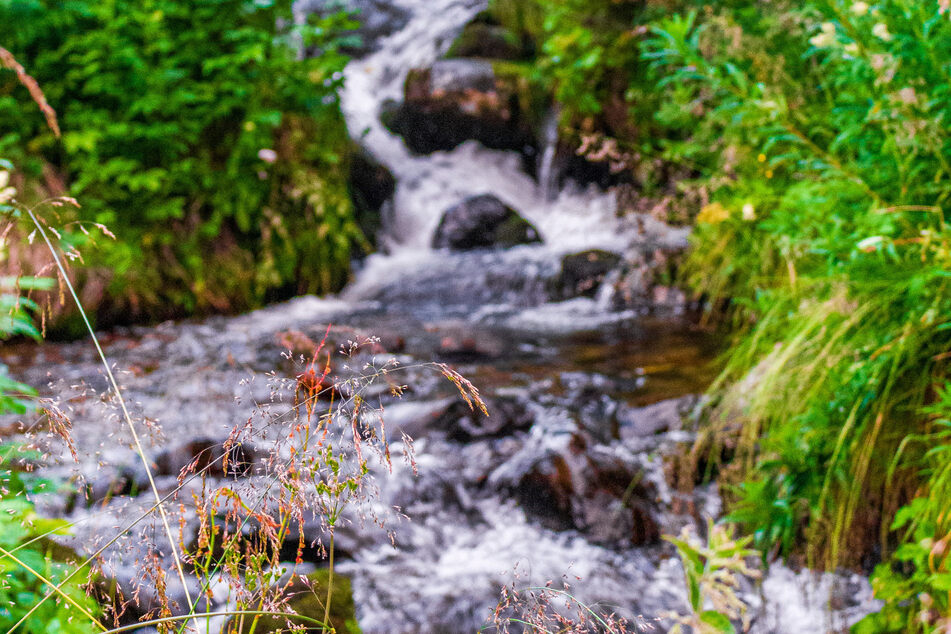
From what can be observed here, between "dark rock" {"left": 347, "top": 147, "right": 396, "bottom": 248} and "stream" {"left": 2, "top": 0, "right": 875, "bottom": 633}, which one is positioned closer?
"stream" {"left": 2, "top": 0, "right": 875, "bottom": 633}

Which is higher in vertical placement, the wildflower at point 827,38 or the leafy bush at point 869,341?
the wildflower at point 827,38

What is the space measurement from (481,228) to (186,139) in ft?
11.7

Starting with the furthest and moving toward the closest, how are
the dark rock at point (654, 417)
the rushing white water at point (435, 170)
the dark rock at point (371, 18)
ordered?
the dark rock at point (371, 18) < the rushing white water at point (435, 170) < the dark rock at point (654, 417)

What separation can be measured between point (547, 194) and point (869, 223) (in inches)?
266

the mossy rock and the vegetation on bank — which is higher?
the vegetation on bank

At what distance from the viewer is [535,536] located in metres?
2.41

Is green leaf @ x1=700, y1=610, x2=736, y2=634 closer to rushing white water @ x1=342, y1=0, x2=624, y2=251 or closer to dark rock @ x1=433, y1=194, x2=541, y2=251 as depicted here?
rushing white water @ x1=342, y1=0, x2=624, y2=251

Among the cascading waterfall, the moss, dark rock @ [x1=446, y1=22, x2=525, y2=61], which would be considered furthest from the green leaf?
dark rock @ [x1=446, y1=22, x2=525, y2=61]

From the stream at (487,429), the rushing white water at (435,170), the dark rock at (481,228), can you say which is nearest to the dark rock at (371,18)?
the rushing white water at (435,170)

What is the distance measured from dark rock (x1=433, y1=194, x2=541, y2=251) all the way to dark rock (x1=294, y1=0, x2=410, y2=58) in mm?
4736

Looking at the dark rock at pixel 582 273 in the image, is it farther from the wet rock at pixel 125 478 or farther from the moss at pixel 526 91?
the wet rock at pixel 125 478

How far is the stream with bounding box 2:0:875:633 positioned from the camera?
1.94 m

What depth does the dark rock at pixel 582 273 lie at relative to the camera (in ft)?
18.2

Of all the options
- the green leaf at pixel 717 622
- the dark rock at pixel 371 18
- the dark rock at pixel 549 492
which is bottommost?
the dark rock at pixel 549 492
